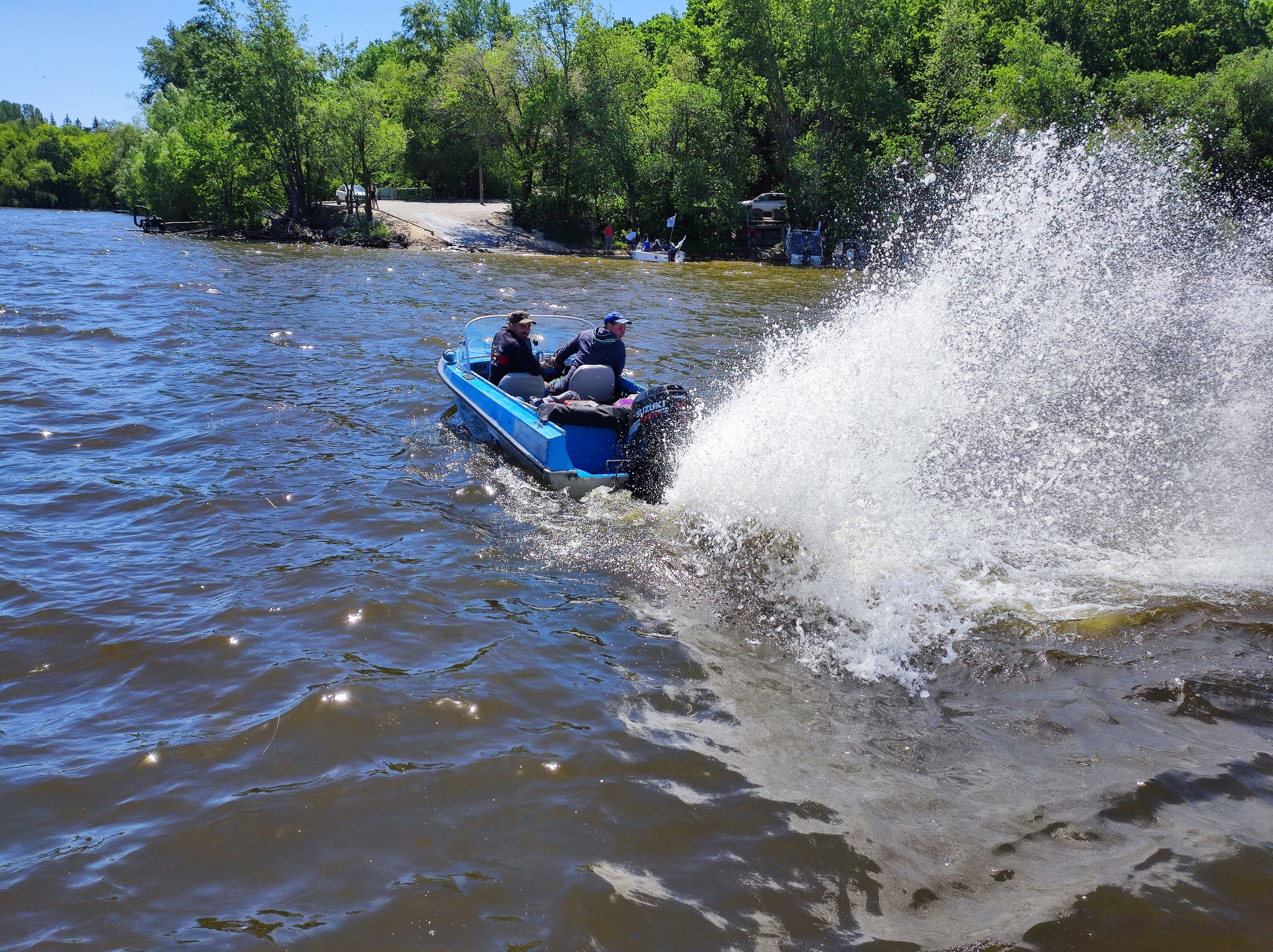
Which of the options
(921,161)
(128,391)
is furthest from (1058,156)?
(128,391)

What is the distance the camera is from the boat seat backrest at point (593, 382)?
9.16 metres

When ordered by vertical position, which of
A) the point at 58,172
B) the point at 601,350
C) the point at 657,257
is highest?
the point at 58,172

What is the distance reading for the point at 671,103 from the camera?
41.2 metres

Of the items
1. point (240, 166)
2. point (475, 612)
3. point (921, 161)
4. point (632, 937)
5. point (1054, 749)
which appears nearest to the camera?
point (632, 937)

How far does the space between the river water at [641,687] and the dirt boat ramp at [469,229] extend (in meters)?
30.3

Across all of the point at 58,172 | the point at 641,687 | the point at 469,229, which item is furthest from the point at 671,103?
the point at 58,172

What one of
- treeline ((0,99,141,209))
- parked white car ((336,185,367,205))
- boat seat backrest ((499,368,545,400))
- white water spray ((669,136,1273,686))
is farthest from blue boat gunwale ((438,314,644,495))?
treeline ((0,99,141,209))

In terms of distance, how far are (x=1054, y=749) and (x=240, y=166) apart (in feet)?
154

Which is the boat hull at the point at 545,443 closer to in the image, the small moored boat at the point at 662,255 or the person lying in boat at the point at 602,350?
the person lying in boat at the point at 602,350

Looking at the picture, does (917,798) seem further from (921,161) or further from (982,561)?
(921,161)

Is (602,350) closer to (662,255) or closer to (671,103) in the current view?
(662,255)

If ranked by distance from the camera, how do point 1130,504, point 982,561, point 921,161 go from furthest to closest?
point 921,161 → point 1130,504 → point 982,561

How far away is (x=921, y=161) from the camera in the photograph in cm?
3866

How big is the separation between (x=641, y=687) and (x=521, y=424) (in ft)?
14.7
